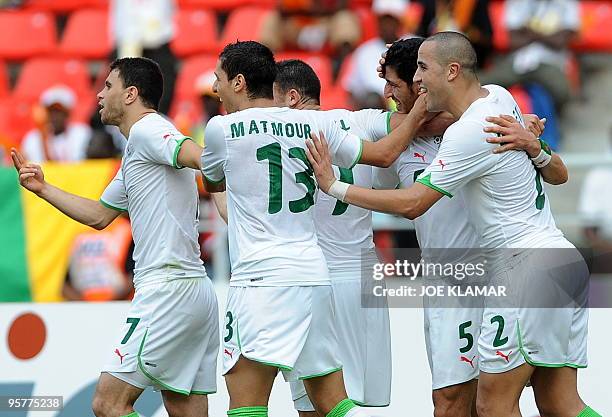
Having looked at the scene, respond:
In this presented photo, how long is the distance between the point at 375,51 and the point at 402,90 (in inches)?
233

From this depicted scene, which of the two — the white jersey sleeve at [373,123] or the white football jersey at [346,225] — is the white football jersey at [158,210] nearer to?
the white football jersey at [346,225]

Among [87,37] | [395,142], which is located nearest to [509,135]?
[395,142]

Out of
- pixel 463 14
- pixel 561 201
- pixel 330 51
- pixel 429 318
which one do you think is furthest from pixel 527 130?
pixel 330 51

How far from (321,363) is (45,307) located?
301 cm

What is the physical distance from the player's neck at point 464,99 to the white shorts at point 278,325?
1120mm

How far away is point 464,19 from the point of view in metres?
12.7

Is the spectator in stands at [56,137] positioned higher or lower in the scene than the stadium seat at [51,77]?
lower

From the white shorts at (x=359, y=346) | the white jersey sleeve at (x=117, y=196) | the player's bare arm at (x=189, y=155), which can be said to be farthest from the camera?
the white shorts at (x=359, y=346)

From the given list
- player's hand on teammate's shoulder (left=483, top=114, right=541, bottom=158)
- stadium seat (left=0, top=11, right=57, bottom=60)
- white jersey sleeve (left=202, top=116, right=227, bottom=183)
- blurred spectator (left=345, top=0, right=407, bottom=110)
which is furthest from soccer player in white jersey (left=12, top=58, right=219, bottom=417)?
stadium seat (left=0, top=11, right=57, bottom=60)

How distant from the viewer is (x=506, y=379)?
20.1 feet

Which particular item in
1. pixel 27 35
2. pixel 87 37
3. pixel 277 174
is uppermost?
pixel 27 35

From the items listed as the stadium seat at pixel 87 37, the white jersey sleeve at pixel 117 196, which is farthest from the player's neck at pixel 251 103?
the stadium seat at pixel 87 37

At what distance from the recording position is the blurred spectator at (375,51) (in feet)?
40.9

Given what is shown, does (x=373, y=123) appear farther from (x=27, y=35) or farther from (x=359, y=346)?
(x=27, y=35)
